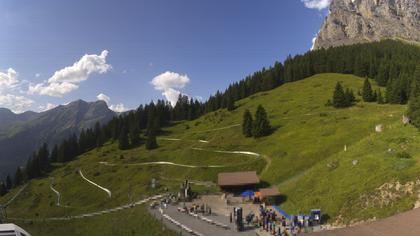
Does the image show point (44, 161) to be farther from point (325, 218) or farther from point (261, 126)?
point (325, 218)

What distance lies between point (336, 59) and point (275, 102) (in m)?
60.6

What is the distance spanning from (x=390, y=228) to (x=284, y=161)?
177 ft

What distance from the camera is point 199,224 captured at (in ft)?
144

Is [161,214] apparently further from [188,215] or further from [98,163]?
[98,163]

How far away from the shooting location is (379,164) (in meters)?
47.1

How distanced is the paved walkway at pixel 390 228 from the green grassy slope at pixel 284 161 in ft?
40.5

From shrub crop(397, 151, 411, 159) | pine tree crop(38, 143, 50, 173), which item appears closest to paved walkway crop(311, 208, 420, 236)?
shrub crop(397, 151, 411, 159)

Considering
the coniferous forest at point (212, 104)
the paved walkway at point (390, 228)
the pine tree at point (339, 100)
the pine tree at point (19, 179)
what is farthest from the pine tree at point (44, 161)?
the paved walkway at point (390, 228)

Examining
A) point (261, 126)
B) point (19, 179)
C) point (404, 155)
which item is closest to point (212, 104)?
point (261, 126)

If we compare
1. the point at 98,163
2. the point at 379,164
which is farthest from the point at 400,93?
the point at 98,163

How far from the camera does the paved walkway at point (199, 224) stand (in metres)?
39.2

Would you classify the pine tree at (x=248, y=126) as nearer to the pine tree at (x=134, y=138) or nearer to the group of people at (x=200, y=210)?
the pine tree at (x=134, y=138)

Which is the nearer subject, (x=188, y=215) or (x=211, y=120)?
(x=188, y=215)

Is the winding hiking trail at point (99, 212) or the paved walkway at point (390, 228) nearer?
the paved walkway at point (390, 228)
